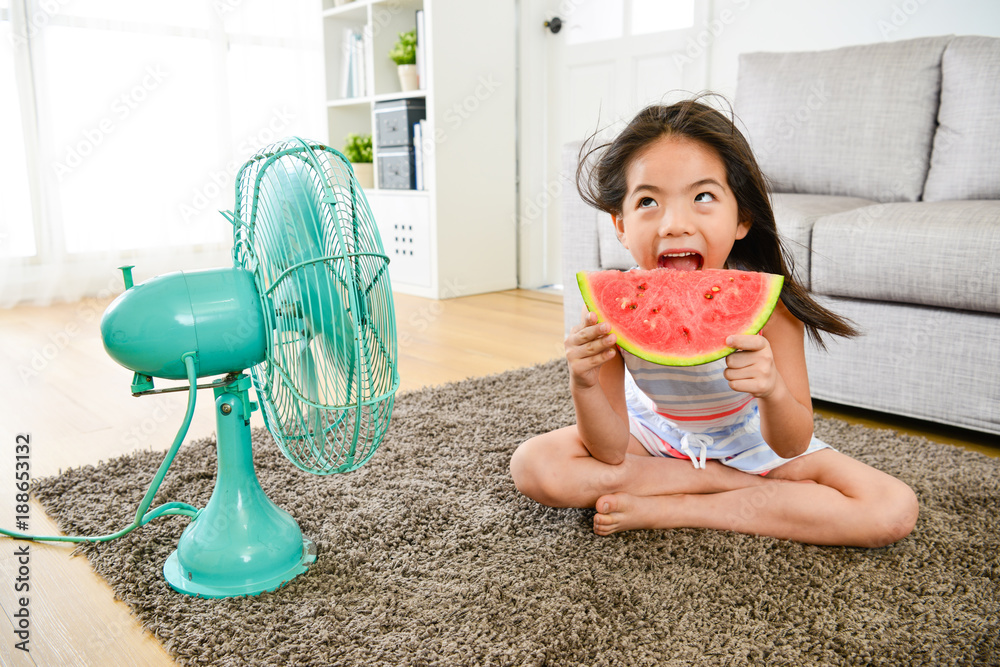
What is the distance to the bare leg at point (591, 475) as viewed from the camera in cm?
136

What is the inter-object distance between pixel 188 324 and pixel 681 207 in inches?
31.5

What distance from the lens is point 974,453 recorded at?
1748mm

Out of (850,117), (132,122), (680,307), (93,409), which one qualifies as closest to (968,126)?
(850,117)

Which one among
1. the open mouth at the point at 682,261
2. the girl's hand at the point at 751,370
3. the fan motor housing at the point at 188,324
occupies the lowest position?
the girl's hand at the point at 751,370

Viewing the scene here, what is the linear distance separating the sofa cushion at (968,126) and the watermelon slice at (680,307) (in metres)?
1.56

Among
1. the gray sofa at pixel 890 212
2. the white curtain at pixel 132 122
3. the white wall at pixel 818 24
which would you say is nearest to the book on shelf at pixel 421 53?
the white curtain at pixel 132 122

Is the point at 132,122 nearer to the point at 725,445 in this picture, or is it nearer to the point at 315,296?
the point at 315,296

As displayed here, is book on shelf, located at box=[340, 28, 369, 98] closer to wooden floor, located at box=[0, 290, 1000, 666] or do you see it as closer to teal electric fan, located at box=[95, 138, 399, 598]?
wooden floor, located at box=[0, 290, 1000, 666]

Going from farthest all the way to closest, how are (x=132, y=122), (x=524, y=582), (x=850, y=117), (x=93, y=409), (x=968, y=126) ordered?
(x=132, y=122), (x=850, y=117), (x=968, y=126), (x=93, y=409), (x=524, y=582)

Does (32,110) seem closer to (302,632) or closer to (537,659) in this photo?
(302,632)

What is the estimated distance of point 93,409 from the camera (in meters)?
2.13

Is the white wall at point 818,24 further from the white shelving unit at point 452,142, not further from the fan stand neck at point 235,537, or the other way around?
the fan stand neck at point 235,537

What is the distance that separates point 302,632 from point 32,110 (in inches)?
140

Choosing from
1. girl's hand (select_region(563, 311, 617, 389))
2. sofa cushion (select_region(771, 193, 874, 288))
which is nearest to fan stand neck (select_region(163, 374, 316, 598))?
girl's hand (select_region(563, 311, 617, 389))
